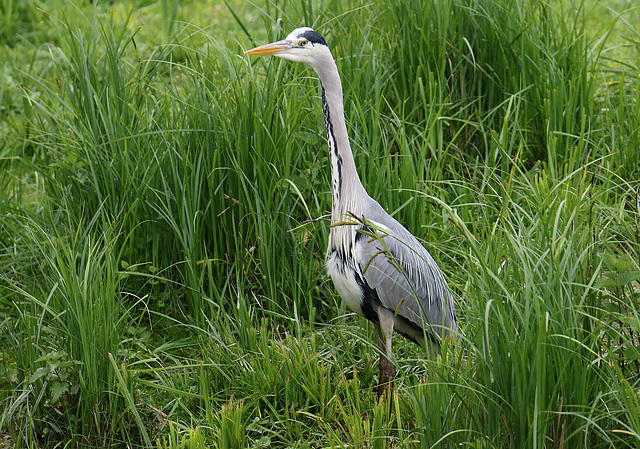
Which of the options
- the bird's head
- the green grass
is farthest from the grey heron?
the green grass

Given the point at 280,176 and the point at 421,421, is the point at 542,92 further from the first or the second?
the point at 421,421

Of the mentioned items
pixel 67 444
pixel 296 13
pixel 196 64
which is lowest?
pixel 67 444

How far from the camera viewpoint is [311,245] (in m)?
3.64

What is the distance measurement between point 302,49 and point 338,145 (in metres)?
0.42

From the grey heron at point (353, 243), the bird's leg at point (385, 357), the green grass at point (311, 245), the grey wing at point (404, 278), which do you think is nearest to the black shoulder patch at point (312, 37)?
the grey heron at point (353, 243)

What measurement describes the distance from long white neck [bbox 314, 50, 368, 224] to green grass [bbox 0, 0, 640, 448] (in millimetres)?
321

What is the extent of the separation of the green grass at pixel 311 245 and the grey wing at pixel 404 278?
0.15 metres

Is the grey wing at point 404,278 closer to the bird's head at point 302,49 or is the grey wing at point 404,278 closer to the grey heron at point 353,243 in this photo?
the grey heron at point 353,243

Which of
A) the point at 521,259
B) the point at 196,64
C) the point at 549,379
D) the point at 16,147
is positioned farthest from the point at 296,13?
the point at 549,379

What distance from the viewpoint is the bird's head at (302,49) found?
3.08 m

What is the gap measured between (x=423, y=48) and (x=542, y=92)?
2.33 feet

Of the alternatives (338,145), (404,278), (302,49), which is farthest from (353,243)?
(302,49)

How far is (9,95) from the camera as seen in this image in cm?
555

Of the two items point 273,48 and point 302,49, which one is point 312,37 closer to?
point 302,49
